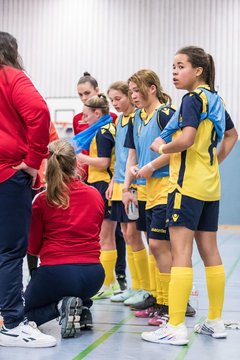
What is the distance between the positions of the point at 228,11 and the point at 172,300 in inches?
407

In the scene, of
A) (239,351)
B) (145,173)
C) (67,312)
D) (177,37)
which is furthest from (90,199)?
(177,37)

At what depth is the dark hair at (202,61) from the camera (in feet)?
10.5

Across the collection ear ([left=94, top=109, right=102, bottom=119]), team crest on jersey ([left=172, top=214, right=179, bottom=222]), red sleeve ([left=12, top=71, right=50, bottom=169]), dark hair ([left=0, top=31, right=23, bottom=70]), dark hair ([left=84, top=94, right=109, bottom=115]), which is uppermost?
dark hair ([left=0, top=31, right=23, bottom=70])

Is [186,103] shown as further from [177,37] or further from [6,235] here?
[177,37]

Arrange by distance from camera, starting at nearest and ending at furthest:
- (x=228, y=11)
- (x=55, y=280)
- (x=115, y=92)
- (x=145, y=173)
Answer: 1. (x=55, y=280)
2. (x=145, y=173)
3. (x=115, y=92)
4. (x=228, y=11)

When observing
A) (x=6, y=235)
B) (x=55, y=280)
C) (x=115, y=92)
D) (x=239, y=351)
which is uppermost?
(x=115, y=92)

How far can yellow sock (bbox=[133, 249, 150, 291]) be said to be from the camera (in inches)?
162

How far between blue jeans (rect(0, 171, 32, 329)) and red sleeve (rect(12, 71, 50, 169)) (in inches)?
5.2

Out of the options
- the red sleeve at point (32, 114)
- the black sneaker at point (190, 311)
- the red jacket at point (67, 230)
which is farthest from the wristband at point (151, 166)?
the black sneaker at point (190, 311)

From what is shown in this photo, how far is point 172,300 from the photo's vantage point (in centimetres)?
305

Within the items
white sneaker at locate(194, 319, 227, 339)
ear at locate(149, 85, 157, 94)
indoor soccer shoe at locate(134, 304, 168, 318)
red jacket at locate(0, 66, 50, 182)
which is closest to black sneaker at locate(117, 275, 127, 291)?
indoor soccer shoe at locate(134, 304, 168, 318)

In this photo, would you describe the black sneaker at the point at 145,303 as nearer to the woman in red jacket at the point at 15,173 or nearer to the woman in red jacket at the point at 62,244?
the woman in red jacket at the point at 62,244

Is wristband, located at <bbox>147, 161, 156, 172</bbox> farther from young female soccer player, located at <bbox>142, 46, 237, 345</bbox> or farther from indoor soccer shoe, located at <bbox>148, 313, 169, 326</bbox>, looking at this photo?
indoor soccer shoe, located at <bbox>148, 313, 169, 326</bbox>

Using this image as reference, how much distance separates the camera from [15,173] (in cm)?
293
